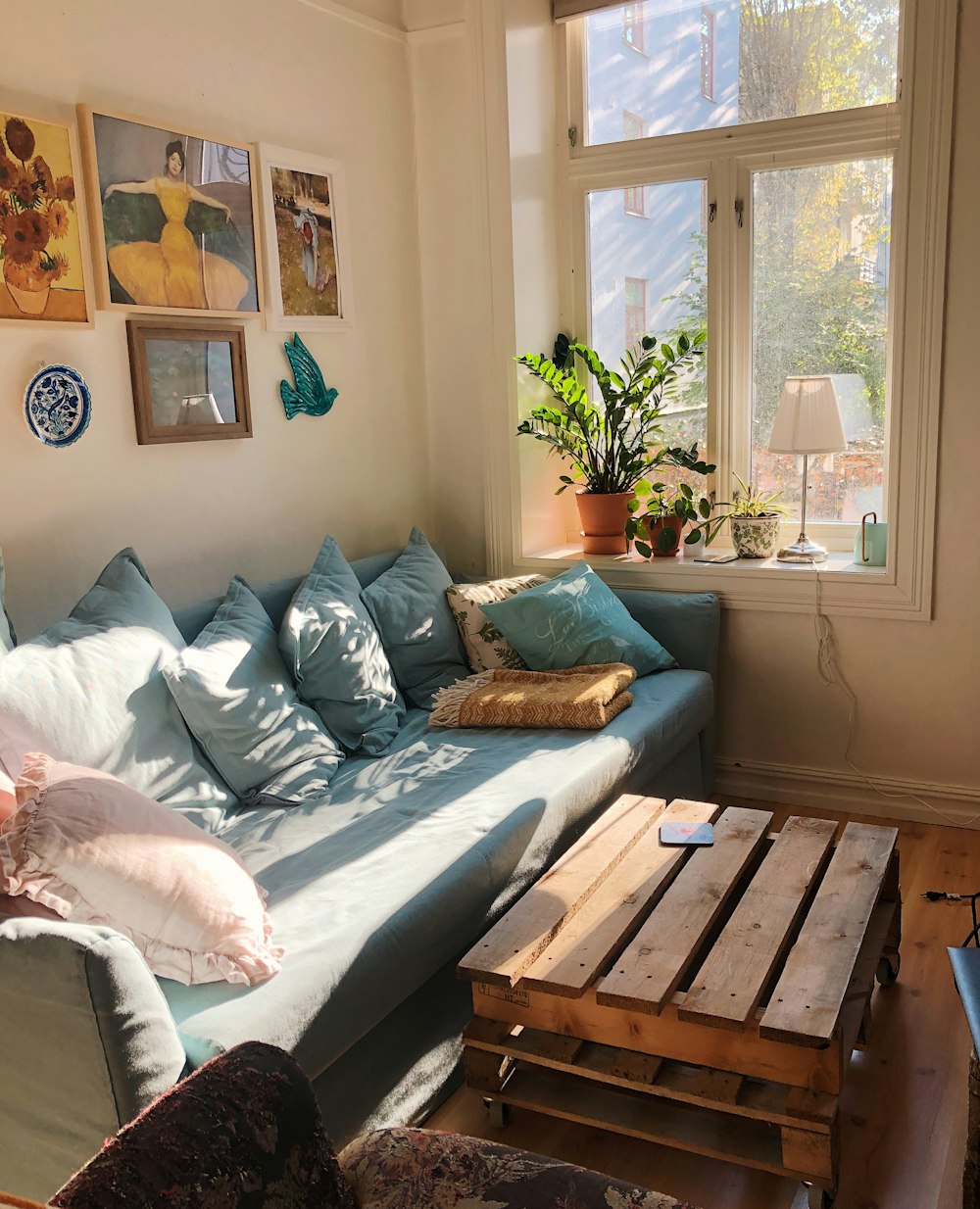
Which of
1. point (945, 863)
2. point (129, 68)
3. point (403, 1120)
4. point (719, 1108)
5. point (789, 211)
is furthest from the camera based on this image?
point (789, 211)

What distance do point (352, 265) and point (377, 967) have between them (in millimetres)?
2432

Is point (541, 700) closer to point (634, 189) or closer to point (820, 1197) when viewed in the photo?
point (820, 1197)

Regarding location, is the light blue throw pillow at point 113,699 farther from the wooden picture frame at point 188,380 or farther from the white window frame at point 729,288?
the white window frame at point 729,288

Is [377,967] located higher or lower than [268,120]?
lower

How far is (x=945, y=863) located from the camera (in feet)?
10.1

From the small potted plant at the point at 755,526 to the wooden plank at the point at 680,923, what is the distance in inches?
49.5

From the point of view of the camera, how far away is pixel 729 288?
12.0 ft

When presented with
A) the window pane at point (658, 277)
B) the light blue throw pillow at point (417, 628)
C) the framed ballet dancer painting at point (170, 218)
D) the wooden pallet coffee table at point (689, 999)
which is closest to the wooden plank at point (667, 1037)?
the wooden pallet coffee table at point (689, 999)

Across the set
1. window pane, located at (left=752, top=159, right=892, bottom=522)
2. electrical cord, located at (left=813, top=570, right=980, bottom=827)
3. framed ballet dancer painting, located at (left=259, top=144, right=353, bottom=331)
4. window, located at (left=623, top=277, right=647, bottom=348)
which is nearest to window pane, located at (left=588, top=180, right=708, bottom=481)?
window, located at (left=623, top=277, right=647, bottom=348)

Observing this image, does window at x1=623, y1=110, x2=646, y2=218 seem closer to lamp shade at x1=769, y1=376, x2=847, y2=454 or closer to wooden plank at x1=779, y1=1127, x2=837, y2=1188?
lamp shade at x1=769, y1=376, x2=847, y2=454

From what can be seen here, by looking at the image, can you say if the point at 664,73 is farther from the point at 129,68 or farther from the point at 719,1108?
the point at 719,1108

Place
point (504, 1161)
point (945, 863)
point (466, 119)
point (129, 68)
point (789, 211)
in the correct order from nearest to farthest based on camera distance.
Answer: point (504, 1161)
point (129, 68)
point (945, 863)
point (789, 211)
point (466, 119)

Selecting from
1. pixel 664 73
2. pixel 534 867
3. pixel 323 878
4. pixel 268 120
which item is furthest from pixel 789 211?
pixel 323 878

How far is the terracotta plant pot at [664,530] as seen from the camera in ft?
12.0
